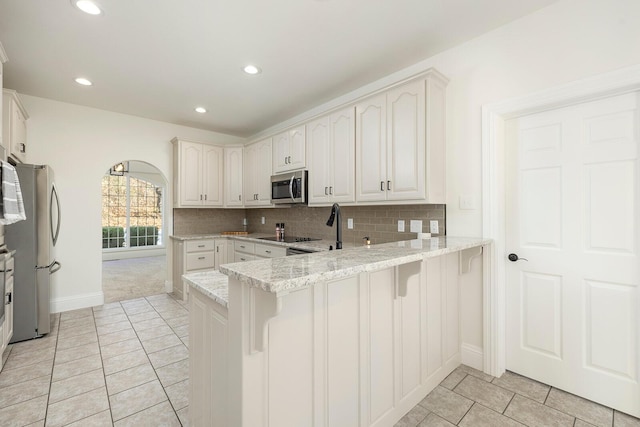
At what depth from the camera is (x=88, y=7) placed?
6.63 ft

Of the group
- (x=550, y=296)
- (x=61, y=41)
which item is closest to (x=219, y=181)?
(x=61, y=41)

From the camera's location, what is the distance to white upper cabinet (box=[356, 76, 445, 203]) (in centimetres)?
240

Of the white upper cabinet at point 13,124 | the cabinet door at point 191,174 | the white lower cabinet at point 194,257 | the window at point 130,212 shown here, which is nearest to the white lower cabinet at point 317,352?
the white upper cabinet at point 13,124

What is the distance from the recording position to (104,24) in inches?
86.7

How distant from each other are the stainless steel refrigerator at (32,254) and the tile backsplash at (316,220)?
180cm

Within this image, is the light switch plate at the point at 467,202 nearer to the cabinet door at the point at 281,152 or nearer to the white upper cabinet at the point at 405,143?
the white upper cabinet at the point at 405,143

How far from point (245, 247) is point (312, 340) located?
3.09 m

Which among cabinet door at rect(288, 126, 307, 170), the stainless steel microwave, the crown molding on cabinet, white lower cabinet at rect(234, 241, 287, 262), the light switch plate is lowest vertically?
white lower cabinet at rect(234, 241, 287, 262)

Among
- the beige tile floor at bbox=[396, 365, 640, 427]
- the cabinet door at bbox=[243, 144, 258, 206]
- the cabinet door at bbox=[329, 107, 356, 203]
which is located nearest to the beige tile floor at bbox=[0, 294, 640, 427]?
the beige tile floor at bbox=[396, 365, 640, 427]

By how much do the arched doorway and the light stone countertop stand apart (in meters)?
6.23

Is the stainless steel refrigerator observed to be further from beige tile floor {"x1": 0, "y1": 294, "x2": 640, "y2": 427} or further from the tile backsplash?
the tile backsplash

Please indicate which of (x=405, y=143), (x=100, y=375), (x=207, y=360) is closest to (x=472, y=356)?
(x=405, y=143)

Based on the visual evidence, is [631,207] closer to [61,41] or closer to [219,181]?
[61,41]

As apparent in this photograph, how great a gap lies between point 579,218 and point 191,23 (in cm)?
311
